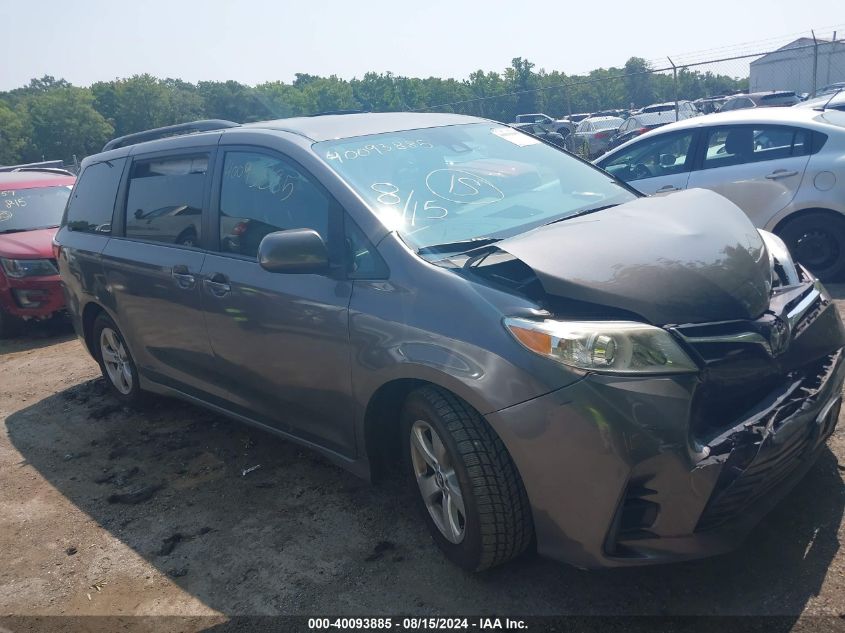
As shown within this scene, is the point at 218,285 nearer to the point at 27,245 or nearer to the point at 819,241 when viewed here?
the point at 819,241

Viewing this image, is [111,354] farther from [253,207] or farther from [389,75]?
[389,75]

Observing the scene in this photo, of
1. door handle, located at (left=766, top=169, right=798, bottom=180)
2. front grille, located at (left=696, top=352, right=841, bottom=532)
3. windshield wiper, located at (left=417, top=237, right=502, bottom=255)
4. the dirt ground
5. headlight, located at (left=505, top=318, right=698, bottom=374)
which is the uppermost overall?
windshield wiper, located at (left=417, top=237, right=502, bottom=255)

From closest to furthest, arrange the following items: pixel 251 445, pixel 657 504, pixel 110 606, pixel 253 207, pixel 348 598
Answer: pixel 657 504 < pixel 348 598 < pixel 110 606 < pixel 253 207 < pixel 251 445

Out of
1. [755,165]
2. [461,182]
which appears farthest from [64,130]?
[461,182]

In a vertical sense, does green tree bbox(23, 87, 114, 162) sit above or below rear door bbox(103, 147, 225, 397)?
above

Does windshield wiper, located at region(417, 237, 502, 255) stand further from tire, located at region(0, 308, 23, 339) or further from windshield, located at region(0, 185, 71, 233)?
windshield, located at region(0, 185, 71, 233)

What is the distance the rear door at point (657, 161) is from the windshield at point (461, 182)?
10.2ft

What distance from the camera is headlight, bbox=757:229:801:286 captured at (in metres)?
3.17

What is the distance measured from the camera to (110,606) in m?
3.13

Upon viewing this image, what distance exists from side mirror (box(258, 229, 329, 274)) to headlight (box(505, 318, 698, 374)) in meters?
1.08

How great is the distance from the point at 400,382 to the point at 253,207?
1.35 metres

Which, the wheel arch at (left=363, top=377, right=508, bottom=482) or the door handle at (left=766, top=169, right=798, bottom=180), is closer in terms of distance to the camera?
the wheel arch at (left=363, top=377, right=508, bottom=482)

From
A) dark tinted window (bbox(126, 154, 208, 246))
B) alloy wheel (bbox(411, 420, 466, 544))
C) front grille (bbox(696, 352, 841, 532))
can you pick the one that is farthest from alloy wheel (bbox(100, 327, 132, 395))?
front grille (bbox(696, 352, 841, 532))

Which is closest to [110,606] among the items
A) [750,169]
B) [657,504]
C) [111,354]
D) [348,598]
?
[348,598]
